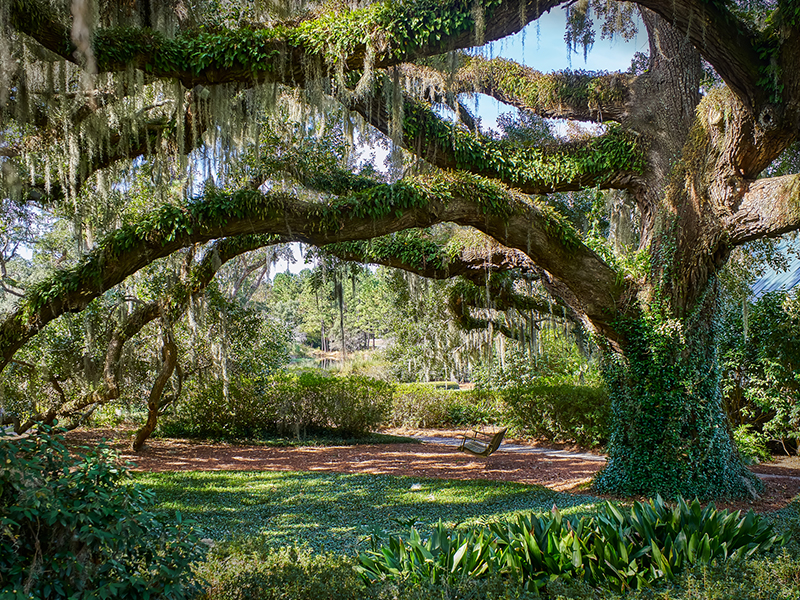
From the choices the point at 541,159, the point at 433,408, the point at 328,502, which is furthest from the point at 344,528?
the point at 433,408

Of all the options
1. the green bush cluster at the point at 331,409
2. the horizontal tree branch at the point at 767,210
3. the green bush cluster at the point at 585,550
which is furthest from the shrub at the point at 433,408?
the green bush cluster at the point at 585,550

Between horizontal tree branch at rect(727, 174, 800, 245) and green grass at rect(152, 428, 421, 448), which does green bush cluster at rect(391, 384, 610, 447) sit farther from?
horizontal tree branch at rect(727, 174, 800, 245)

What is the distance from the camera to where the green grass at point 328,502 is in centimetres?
523

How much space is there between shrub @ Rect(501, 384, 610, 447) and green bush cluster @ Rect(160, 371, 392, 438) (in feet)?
11.5

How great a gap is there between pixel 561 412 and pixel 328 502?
792 cm

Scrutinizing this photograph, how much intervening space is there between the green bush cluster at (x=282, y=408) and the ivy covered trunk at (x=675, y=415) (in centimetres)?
770

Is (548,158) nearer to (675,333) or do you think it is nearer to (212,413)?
(675,333)

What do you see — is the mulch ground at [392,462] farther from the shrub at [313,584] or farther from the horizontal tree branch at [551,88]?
the shrub at [313,584]

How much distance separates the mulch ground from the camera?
863cm

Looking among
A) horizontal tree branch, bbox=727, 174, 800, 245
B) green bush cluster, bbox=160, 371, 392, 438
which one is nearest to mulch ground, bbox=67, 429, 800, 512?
green bush cluster, bbox=160, 371, 392, 438

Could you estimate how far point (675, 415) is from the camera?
700 cm

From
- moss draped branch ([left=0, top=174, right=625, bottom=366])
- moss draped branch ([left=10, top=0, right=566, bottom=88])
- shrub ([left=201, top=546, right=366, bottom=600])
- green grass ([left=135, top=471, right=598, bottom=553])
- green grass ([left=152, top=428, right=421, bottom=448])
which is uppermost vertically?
moss draped branch ([left=10, top=0, right=566, bottom=88])

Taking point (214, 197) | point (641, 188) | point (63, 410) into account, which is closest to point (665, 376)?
point (641, 188)

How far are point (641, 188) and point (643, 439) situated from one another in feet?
11.4
